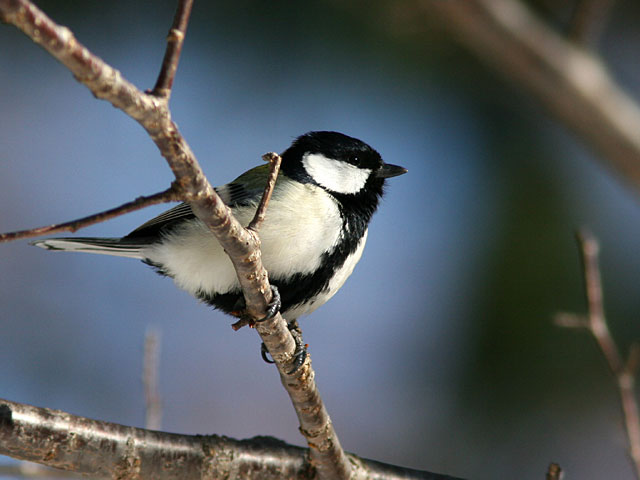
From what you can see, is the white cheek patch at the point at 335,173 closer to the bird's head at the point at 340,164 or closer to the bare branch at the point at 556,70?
the bird's head at the point at 340,164

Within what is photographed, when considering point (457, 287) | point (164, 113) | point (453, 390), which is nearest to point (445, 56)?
point (457, 287)

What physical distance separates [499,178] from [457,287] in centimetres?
92

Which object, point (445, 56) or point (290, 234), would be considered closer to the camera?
point (290, 234)

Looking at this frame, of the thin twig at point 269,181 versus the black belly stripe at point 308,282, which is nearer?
the thin twig at point 269,181

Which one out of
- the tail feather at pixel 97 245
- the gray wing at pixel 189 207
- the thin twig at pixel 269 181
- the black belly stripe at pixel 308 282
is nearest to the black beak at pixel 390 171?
the black belly stripe at pixel 308 282

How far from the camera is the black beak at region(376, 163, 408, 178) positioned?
2.42 metres

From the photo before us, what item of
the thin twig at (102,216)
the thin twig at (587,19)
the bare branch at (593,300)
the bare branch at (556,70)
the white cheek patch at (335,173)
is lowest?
the thin twig at (102,216)

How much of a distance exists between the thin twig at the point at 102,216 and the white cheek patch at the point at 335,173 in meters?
1.16

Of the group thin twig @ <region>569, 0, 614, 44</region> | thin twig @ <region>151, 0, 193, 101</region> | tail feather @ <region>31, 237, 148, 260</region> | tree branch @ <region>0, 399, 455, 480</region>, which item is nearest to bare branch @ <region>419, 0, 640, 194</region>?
thin twig @ <region>569, 0, 614, 44</region>

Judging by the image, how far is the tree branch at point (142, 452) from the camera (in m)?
1.60

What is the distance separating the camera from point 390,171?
2.43 m

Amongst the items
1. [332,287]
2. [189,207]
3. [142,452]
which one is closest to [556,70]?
[332,287]

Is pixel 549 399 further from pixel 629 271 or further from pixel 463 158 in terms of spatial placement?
pixel 463 158

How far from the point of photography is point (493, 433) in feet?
16.3
